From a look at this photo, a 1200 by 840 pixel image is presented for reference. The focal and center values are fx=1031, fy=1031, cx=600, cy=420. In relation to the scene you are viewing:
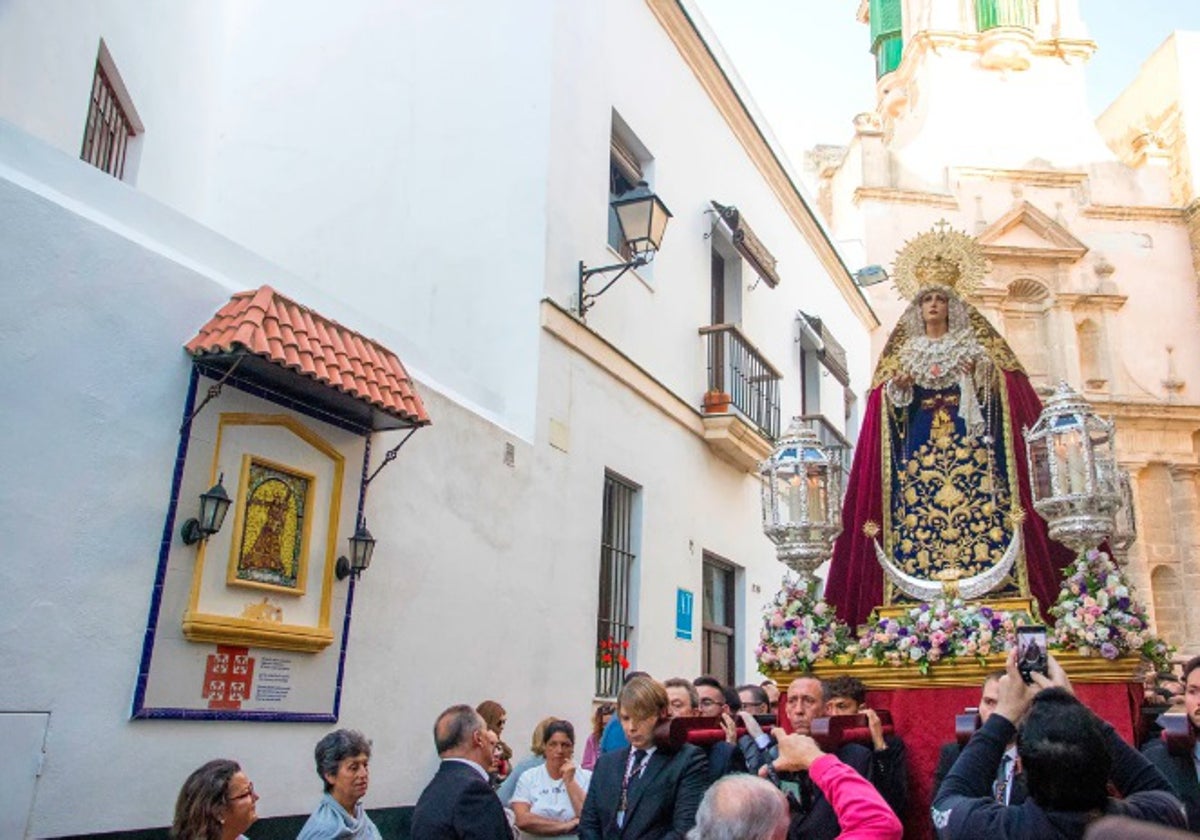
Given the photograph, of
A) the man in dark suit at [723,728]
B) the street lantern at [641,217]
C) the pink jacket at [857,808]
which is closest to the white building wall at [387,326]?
the street lantern at [641,217]

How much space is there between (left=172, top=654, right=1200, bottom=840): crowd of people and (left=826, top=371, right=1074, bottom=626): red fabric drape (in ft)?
2.65

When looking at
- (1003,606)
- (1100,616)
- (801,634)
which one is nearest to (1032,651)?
(1100,616)

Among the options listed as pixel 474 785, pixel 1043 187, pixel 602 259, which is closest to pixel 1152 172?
pixel 1043 187

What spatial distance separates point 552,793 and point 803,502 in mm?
2050

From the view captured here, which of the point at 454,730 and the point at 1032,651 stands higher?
the point at 1032,651

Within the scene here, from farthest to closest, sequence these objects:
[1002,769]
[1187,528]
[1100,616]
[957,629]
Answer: [1187,528]
[957,629]
[1100,616]
[1002,769]

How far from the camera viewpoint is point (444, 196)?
8.32 metres

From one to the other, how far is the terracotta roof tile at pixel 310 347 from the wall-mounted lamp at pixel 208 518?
644 millimetres

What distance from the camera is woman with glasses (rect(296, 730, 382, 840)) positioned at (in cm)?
388

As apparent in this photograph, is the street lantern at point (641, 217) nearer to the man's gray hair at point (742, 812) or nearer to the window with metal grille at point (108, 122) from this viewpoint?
the window with metal grille at point (108, 122)

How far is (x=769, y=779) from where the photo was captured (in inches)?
139

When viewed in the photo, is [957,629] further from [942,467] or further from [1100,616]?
[942,467]

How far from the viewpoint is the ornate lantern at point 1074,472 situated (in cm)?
472

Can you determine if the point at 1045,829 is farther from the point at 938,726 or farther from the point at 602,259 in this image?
the point at 602,259
